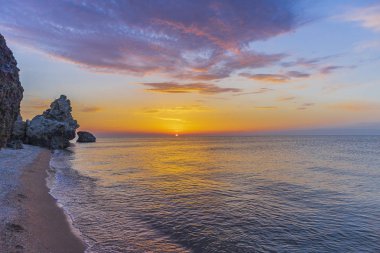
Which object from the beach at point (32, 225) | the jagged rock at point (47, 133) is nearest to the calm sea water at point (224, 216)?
the beach at point (32, 225)

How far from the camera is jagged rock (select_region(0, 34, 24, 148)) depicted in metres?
23.1

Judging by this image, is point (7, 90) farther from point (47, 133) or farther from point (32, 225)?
point (47, 133)

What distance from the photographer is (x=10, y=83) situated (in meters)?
24.3

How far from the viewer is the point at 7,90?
2369 cm

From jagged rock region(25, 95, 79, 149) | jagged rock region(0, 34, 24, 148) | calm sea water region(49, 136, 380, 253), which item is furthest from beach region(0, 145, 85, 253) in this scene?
jagged rock region(25, 95, 79, 149)

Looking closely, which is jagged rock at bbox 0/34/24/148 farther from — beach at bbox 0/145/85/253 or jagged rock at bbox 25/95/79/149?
jagged rock at bbox 25/95/79/149

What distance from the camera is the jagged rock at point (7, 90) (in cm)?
2311

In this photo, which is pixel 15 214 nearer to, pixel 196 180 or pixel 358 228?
pixel 358 228

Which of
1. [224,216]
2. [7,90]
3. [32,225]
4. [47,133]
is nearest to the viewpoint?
[32,225]

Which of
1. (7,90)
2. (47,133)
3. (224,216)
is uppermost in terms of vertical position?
(7,90)

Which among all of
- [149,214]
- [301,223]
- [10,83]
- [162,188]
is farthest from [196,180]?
[10,83]

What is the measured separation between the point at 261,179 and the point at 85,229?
90.0 feet

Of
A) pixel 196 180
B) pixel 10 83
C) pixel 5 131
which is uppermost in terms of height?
pixel 10 83

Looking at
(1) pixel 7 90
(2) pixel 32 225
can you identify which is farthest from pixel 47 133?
(2) pixel 32 225
